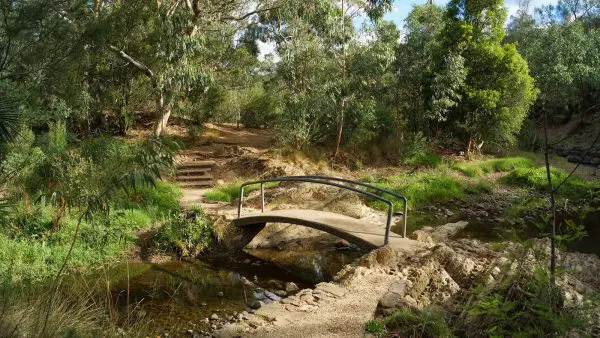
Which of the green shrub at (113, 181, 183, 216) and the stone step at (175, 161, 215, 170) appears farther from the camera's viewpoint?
the stone step at (175, 161, 215, 170)

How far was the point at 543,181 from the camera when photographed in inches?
669

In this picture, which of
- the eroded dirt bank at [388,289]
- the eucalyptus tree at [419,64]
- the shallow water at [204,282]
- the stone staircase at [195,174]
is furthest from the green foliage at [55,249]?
the eucalyptus tree at [419,64]

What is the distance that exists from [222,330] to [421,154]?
14191mm

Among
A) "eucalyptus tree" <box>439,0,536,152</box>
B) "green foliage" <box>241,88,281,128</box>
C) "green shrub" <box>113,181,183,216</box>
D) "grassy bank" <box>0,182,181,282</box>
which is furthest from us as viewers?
"green foliage" <box>241,88,281,128</box>

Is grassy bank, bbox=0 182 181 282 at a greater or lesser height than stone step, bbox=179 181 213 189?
lesser

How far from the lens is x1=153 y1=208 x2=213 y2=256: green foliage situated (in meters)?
9.37

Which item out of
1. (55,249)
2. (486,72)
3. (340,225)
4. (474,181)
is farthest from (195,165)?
(486,72)

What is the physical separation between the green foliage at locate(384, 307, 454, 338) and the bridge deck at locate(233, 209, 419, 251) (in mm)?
2545

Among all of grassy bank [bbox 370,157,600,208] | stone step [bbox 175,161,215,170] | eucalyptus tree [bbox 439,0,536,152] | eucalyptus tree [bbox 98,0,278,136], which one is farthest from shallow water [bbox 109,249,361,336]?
eucalyptus tree [bbox 439,0,536,152]

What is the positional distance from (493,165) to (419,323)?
51.5ft

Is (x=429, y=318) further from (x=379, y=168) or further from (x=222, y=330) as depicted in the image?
(x=379, y=168)

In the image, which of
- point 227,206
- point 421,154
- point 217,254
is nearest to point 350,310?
point 217,254

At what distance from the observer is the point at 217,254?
9719 mm

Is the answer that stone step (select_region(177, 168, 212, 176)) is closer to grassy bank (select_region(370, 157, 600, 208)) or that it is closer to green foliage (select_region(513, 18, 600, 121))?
grassy bank (select_region(370, 157, 600, 208))
